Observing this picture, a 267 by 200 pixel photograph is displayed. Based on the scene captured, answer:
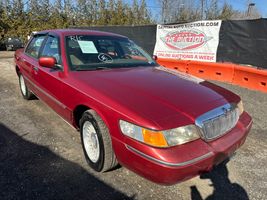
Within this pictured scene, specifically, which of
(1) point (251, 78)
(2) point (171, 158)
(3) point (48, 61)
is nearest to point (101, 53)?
(3) point (48, 61)

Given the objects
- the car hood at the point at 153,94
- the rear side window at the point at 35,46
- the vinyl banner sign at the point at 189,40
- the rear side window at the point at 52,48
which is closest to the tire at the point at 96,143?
the car hood at the point at 153,94

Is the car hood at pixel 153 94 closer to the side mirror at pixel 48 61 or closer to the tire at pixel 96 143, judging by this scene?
the tire at pixel 96 143

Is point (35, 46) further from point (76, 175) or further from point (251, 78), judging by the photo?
point (251, 78)

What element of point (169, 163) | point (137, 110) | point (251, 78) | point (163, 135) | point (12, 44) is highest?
point (137, 110)

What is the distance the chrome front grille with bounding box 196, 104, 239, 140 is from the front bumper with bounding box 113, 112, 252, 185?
0.08 meters

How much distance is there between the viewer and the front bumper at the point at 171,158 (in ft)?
7.26

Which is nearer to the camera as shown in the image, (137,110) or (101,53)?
(137,110)

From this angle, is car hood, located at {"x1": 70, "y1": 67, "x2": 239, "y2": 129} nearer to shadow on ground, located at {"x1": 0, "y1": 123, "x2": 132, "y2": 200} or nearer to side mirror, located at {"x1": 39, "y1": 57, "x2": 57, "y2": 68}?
side mirror, located at {"x1": 39, "y1": 57, "x2": 57, "y2": 68}

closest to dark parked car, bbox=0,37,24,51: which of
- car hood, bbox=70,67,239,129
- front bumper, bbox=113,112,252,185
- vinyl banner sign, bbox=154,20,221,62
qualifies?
vinyl banner sign, bbox=154,20,221,62

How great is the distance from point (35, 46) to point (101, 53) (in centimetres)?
175

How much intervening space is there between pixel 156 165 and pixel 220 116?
860mm

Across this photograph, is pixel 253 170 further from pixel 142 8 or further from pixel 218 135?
pixel 142 8

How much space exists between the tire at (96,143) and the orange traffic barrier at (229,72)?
541cm

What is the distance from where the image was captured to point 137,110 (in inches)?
95.7
